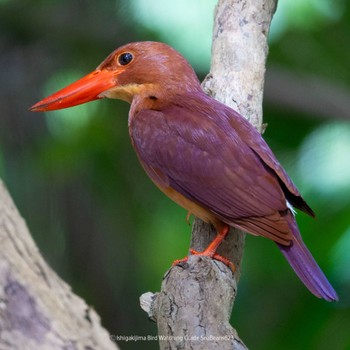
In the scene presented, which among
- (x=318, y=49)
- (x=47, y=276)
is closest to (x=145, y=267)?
(x=318, y=49)

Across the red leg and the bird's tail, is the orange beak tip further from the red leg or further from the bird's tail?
the bird's tail

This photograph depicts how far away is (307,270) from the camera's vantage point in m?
2.93

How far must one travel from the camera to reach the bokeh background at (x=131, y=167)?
499 centimetres

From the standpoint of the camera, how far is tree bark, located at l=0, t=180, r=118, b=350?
1.47 m

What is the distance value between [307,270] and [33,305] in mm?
Answer: 1562

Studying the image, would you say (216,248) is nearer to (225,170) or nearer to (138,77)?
(225,170)

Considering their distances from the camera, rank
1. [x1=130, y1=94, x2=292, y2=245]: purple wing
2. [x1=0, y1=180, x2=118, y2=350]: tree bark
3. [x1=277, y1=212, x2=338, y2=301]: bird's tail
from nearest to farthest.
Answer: [x1=0, y1=180, x2=118, y2=350]: tree bark, [x1=277, y1=212, x2=338, y2=301]: bird's tail, [x1=130, y1=94, x2=292, y2=245]: purple wing

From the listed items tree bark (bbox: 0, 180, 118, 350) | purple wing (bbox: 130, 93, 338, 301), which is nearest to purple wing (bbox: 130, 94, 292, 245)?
purple wing (bbox: 130, 93, 338, 301)

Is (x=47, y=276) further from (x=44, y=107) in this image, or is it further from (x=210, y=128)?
(x=44, y=107)

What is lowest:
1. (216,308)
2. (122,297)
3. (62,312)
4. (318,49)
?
(122,297)

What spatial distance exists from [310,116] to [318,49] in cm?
55

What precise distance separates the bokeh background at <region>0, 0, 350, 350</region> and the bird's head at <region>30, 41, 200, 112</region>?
1.36 meters

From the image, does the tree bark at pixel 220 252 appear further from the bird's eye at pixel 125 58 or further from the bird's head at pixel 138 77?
the bird's eye at pixel 125 58

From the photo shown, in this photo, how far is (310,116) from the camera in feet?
17.3
